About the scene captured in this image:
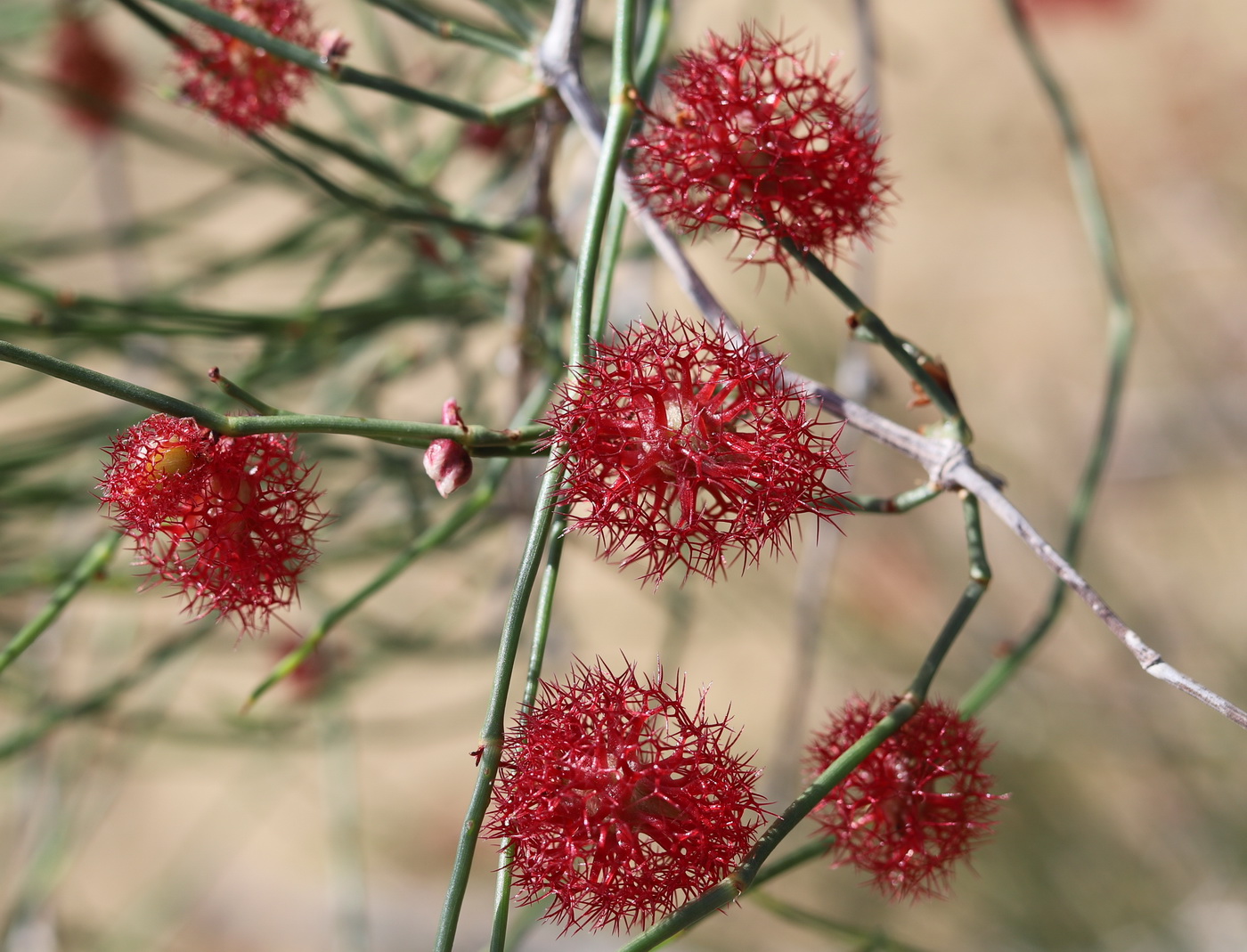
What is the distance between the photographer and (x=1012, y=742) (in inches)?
53.5

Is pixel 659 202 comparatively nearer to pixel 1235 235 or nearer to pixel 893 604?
pixel 893 604

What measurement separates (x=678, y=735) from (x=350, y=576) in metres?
1.42

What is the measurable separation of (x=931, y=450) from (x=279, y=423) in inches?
8.5

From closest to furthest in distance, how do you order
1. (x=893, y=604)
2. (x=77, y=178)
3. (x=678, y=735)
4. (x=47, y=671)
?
1. (x=678, y=735)
2. (x=47, y=671)
3. (x=893, y=604)
4. (x=77, y=178)

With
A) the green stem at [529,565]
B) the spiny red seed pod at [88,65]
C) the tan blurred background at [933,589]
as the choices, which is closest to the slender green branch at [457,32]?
the green stem at [529,565]

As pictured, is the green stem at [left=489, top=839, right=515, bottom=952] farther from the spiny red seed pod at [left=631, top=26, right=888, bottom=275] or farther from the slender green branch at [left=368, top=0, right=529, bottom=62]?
the slender green branch at [left=368, top=0, right=529, bottom=62]

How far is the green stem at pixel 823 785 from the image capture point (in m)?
0.29

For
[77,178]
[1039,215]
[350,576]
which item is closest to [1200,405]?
[1039,215]

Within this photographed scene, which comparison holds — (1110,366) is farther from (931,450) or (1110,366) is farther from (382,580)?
(382,580)

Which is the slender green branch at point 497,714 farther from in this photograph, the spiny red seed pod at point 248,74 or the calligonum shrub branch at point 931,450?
the spiny red seed pod at point 248,74

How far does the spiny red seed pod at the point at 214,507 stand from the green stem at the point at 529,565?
0.31ft

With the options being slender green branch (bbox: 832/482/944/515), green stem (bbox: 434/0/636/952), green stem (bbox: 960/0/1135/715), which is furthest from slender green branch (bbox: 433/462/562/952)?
green stem (bbox: 960/0/1135/715)

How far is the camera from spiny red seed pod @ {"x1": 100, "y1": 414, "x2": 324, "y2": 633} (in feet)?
1.04

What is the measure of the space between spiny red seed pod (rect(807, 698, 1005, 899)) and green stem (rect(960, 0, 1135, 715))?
61mm
